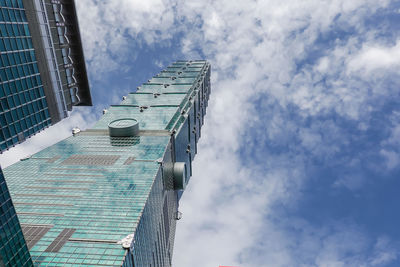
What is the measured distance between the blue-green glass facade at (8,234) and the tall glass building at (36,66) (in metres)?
9.94

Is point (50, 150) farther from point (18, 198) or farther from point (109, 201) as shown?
point (109, 201)

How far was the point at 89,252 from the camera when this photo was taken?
61.8 meters

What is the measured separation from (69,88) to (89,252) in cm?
3652

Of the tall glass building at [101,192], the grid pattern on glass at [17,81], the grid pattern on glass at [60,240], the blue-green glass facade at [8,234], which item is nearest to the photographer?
the blue-green glass facade at [8,234]

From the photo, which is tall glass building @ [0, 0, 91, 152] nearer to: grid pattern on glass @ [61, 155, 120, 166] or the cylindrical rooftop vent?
grid pattern on glass @ [61, 155, 120, 166]

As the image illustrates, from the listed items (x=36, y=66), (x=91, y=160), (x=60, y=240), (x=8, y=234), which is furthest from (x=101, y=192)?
(x=8, y=234)

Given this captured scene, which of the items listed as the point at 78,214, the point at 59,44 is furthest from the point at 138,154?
the point at 59,44

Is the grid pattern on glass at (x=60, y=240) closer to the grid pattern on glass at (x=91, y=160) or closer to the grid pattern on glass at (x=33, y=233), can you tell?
A: the grid pattern on glass at (x=33, y=233)

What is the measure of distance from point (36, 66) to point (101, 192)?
43.4 m

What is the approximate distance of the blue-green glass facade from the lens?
3941 centimetres

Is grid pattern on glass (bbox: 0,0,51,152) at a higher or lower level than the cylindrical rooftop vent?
higher

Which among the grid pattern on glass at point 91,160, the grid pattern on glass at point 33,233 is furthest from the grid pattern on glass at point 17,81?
the grid pattern on glass at point 91,160

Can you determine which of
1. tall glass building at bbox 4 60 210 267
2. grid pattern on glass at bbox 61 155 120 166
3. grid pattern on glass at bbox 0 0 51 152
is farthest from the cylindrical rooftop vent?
grid pattern on glass at bbox 0 0 51 152

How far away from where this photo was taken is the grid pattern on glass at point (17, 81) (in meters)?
45.7
